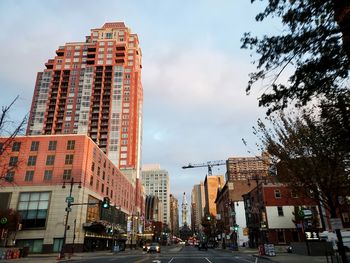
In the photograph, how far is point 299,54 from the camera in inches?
358

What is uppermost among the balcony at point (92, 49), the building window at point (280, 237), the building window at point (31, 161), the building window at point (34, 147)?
the balcony at point (92, 49)

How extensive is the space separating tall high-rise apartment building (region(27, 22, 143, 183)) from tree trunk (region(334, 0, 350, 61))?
4101 inches

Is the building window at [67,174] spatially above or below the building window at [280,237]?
above

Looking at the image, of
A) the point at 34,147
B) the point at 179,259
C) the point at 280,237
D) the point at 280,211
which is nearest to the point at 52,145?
the point at 34,147

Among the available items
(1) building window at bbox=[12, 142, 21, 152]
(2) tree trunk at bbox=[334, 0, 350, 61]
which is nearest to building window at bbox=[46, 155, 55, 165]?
(1) building window at bbox=[12, 142, 21, 152]

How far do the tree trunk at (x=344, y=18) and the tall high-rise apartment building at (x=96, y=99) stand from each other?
104 metres

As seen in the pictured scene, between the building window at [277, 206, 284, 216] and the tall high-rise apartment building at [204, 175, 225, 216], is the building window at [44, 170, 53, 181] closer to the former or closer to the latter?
the building window at [277, 206, 284, 216]

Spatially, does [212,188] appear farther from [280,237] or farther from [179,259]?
[179,259]

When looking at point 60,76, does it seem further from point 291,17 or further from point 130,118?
point 291,17

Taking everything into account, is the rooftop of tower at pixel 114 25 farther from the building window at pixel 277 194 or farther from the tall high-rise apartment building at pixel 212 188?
the building window at pixel 277 194

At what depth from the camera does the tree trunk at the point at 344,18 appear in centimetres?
763

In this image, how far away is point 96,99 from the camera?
122 metres

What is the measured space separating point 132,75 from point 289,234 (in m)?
90.4

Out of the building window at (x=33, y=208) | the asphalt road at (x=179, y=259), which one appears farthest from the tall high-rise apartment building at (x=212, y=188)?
the asphalt road at (x=179, y=259)
